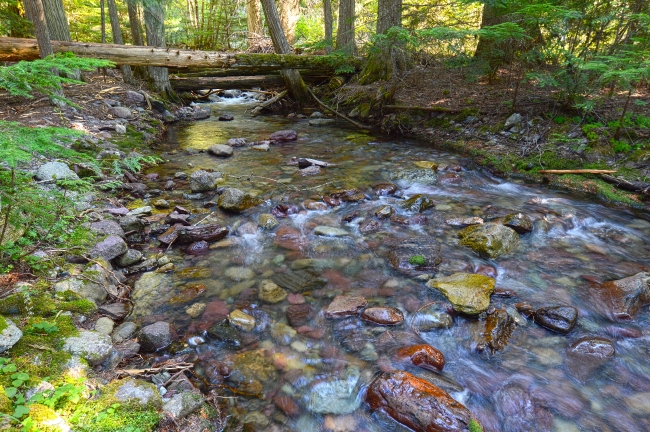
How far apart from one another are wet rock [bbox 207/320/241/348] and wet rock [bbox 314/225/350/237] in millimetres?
2049

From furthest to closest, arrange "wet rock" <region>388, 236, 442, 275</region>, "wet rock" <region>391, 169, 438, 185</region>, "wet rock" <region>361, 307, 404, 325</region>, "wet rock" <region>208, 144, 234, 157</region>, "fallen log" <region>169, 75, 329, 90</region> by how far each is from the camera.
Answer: "fallen log" <region>169, 75, 329, 90</region> → "wet rock" <region>208, 144, 234, 157</region> → "wet rock" <region>391, 169, 438, 185</region> → "wet rock" <region>388, 236, 442, 275</region> → "wet rock" <region>361, 307, 404, 325</region>

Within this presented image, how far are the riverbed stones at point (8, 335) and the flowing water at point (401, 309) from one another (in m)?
1.16

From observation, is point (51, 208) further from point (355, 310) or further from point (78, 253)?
point (355, 310)

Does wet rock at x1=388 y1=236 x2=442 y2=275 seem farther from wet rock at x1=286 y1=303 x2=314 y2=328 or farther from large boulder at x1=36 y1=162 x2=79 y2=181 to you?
large boulder at x1=36 y1=162 x2=79 y2=181

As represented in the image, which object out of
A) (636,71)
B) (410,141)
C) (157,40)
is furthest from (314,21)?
(636,71)

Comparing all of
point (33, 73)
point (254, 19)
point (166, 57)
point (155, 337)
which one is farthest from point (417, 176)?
point (254, 19)

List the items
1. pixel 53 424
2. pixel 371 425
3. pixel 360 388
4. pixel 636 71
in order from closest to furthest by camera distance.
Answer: pixel 53 424
pixel 371 425
pixel 360 388
pixel 636 71

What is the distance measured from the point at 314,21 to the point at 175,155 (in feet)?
67.6

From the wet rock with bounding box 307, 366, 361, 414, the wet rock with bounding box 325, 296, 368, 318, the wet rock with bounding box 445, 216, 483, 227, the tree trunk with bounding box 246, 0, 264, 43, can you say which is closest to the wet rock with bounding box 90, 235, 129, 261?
the wet rock with bounding box 325, 296, 368, 318

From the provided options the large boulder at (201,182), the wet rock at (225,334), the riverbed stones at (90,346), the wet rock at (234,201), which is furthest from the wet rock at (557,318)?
the large boulder at (201,182)

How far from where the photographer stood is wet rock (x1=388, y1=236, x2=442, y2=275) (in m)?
4.22

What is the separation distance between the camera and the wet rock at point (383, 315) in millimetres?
3430

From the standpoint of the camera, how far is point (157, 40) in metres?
11.1

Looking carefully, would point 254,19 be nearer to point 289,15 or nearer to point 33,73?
point 289,15
